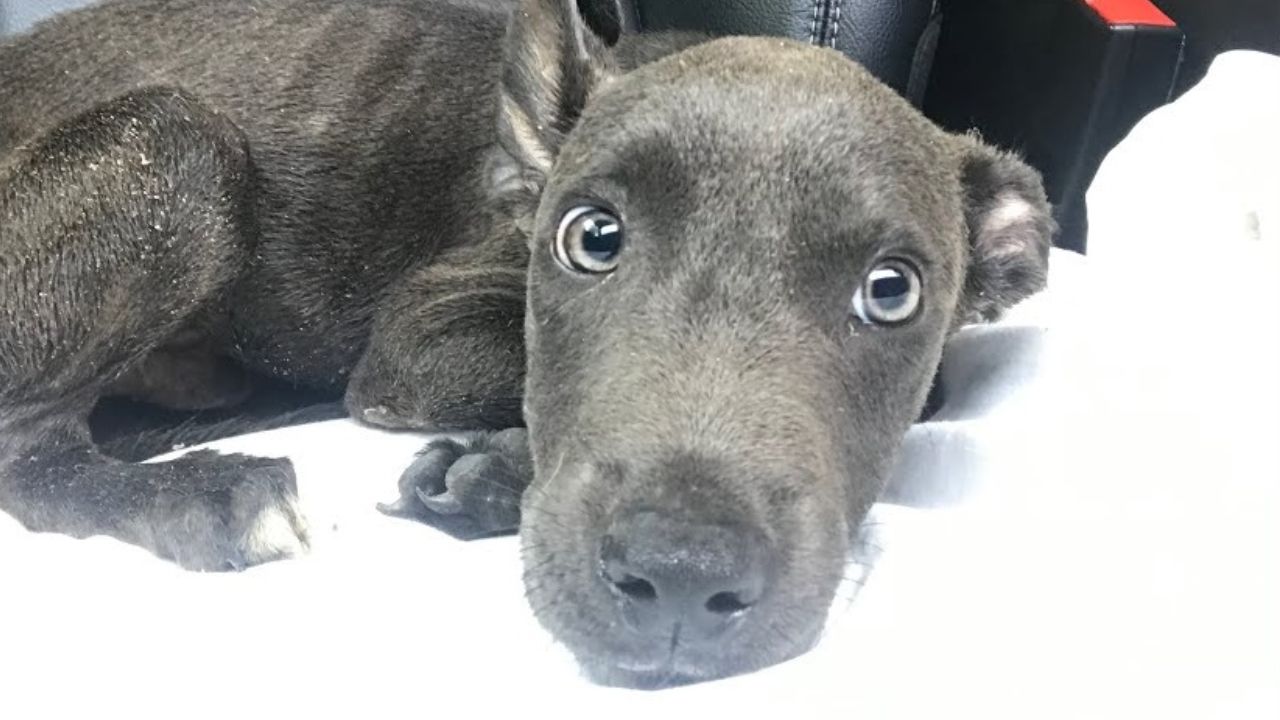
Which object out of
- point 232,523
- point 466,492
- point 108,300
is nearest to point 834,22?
point 466,492

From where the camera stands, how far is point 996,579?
1.54m

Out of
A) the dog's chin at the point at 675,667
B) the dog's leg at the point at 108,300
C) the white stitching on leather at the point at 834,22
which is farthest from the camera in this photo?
the white stitching on leather at the point at 834,22

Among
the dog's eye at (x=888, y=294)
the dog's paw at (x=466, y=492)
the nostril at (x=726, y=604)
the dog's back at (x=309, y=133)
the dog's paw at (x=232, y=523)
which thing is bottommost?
the dog's paw at (x=232, y=523)

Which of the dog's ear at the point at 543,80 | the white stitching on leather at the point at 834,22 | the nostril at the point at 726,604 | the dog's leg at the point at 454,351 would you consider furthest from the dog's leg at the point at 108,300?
the white stitching on leather at the point at 834,22

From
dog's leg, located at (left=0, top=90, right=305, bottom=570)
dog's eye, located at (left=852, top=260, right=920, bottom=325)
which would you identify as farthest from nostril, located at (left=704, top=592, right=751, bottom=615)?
dog's leg, located at (left=0, top=90, right=305, bottom=570)

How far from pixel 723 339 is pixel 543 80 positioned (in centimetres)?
78

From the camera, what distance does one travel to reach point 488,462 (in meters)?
2.12

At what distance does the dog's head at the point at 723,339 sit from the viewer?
1490 millimetres

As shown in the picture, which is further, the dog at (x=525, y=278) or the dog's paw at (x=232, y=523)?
the dog's paw at (x=232, y=523)

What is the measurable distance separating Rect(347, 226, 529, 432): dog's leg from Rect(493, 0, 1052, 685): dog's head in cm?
38

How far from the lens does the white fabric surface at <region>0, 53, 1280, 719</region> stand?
1.37 m

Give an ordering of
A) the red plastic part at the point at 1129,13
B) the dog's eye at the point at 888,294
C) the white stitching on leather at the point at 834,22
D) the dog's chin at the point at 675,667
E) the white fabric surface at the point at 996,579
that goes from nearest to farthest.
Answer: the white fabric surface at the point at 996,579, the dog's chin at the point at 675,667, the dog's eye at the point at 888,294, the red plastic part at the point at 1129,13, the white stitching on leather at the point at 834,22

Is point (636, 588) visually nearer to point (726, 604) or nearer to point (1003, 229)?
point (726, 604)

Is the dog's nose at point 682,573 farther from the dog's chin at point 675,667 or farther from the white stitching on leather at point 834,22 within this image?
the white stitching on leather at point 834,22
